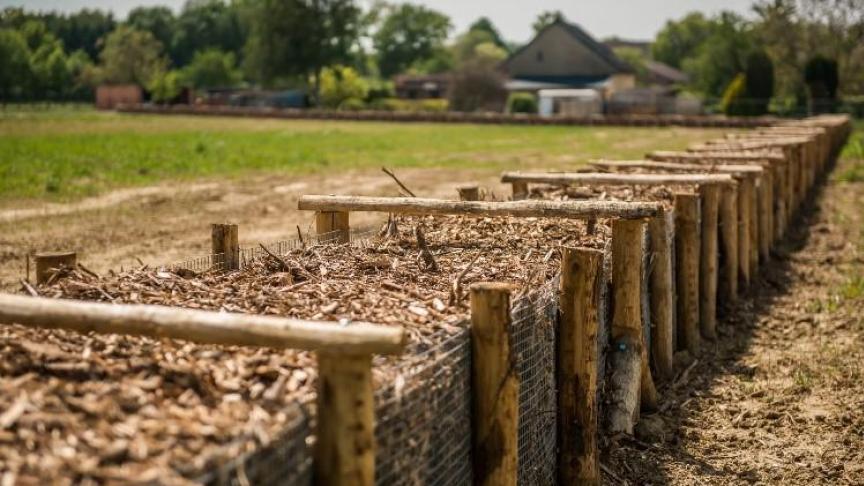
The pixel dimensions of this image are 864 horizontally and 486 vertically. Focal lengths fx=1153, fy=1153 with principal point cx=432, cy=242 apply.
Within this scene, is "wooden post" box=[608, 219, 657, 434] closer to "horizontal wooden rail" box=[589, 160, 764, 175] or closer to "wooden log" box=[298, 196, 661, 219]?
"wooden log" box=[298, 196, 661, 219]

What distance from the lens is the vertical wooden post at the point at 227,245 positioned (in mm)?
7891

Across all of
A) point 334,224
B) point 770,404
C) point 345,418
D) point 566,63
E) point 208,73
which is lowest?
point 770,404

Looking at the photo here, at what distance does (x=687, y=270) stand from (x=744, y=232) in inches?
120

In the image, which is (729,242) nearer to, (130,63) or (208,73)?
(130,63)

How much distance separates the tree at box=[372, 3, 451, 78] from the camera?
166 meters

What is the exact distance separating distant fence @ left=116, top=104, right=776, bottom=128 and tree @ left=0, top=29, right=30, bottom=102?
4039 cm

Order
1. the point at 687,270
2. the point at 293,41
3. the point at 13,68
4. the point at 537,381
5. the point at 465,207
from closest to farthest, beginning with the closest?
the point at 537,381
the point at 465,207
the point at 687,270
the point at 293,41
the point at 13,68

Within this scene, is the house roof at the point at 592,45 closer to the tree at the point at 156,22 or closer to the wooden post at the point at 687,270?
the tree at the point at 156,22

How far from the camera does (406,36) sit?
168 meters

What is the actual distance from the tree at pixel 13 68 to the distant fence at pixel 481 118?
4039cm

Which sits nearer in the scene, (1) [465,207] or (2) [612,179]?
(1) [465,207]

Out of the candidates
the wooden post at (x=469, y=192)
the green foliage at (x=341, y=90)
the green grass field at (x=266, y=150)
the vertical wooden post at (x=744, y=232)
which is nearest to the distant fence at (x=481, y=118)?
the green grass field at (x=266, y=150)

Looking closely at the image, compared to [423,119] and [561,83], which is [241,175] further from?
[561,83]

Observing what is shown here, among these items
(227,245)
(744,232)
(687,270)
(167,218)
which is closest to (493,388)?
(227,245)
